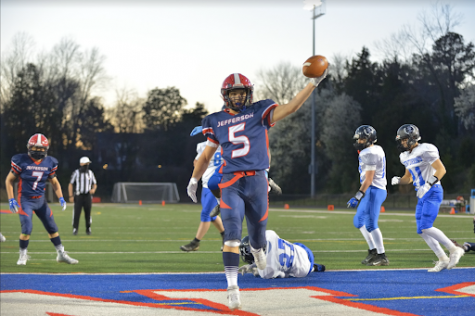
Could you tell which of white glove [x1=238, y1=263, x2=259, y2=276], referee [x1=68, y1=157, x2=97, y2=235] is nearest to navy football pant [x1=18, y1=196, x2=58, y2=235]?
white glove [x1=238, y1=263, x2=259, y2=276]

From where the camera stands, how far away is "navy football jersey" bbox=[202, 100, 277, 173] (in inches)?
231

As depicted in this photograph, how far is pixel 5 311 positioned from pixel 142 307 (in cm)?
122

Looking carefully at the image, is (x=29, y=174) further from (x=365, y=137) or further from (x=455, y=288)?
(x=455, y=288)

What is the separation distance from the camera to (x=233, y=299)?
213 inches

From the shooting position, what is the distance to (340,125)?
51.1 m

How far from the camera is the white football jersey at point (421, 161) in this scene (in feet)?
26.1

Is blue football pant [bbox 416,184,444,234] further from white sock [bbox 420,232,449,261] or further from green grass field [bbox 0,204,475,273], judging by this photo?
green grass field [bbox 0,204,475,273]

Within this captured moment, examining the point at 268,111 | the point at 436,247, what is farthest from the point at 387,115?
the point at 268,111

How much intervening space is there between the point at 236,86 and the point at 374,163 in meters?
3.45

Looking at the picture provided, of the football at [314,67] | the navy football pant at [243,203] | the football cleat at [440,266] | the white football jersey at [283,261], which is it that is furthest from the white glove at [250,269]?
the football at [314,67]

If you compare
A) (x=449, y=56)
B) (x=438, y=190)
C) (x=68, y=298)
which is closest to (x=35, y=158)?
(x=68, y=298)

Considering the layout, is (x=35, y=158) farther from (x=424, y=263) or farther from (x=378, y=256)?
(x=424, y=263)

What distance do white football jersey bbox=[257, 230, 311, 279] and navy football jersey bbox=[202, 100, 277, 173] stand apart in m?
1.64

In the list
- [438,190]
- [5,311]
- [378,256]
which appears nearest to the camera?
[5,311]
